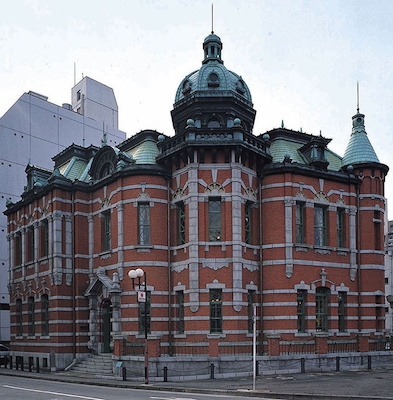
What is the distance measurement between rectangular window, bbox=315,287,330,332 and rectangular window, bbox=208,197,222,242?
21.3 ft

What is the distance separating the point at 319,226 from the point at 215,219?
6341 millimetres

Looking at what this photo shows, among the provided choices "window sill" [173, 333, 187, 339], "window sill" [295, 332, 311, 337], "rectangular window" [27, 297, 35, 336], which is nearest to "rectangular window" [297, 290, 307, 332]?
"window sill" [295, 332, 311, 337]

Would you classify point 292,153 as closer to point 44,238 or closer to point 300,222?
point 300,222

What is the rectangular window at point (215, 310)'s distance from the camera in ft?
94.5

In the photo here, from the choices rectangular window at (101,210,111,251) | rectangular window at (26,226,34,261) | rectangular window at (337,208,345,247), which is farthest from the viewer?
rectangular window at (26,226,34,261)

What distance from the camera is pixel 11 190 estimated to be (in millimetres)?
51312

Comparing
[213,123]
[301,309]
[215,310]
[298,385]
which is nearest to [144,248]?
[215,310]

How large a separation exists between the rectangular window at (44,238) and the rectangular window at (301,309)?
1604cm

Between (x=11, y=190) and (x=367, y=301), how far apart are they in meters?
32.5

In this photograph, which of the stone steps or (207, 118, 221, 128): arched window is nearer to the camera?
the stone steps

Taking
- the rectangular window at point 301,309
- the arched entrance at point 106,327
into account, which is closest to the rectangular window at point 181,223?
the arched entrance at point 106,327

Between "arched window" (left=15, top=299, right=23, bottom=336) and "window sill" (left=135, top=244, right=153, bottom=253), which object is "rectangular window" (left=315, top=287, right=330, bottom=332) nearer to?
"window sill" (left=135, top=244, right=153, bottom=253)

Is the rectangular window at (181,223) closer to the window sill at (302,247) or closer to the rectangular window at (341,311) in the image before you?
the window sill at (302,247)

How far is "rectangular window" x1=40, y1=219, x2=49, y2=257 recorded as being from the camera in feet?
121
